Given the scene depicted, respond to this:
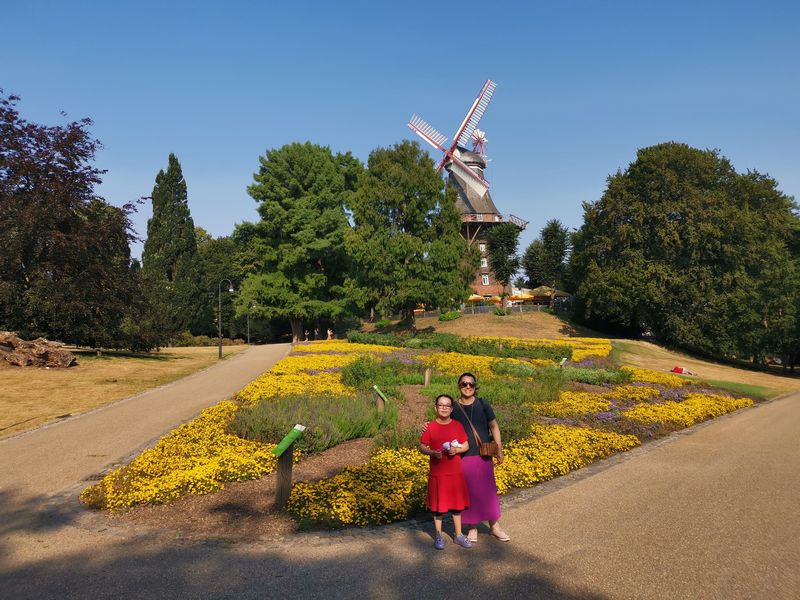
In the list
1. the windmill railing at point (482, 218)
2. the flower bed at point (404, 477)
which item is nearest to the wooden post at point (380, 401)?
the flower bed at point (404, 477)

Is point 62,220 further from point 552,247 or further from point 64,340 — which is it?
point 552,247

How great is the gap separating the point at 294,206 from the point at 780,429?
3734 cm

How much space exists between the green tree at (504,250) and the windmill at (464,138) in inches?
270

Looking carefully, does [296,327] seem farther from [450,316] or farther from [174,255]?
[174,255]

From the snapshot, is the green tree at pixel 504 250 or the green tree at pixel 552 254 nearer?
the green tree at pixel 504 250

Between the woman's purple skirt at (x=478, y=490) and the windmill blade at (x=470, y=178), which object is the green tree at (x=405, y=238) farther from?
the woman's purple skirt at (x=478, y=490)

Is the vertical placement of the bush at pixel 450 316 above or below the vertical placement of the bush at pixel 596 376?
above

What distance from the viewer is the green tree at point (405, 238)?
132ft

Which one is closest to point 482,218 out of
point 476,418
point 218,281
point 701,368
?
point 218,281

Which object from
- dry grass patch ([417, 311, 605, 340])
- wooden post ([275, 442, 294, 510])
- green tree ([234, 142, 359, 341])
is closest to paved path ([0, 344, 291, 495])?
wooden post ([275, 442, 294, 510])

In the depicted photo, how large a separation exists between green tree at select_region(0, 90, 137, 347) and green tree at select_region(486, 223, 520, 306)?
1764 inches

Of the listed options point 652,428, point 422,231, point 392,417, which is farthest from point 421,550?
point 422,231

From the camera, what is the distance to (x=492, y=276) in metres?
68.4

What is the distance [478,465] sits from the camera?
605 cm
